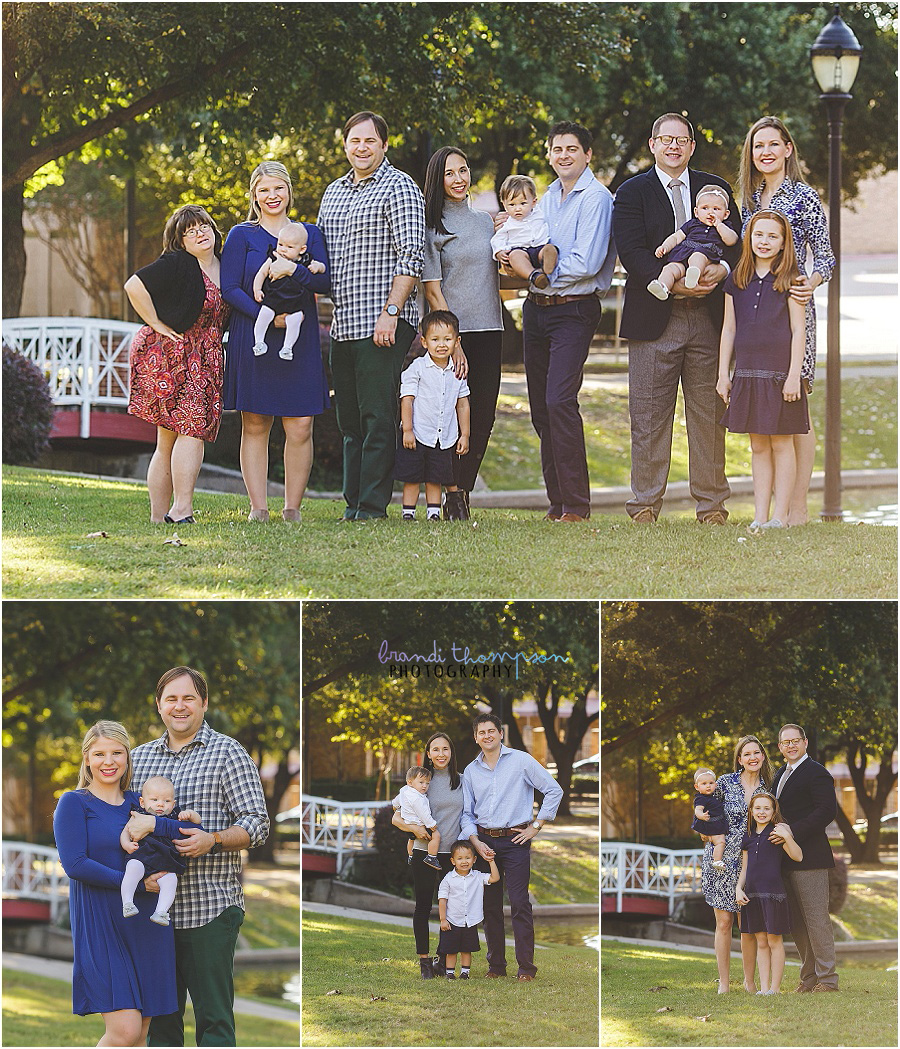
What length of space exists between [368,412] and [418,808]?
2267 millimetres

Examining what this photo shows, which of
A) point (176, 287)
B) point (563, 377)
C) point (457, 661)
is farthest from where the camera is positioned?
point (563, 377)

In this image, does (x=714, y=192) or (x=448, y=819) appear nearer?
(x=448, y=819)

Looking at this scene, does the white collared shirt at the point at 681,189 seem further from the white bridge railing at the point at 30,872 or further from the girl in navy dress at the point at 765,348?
the white bridge railing at the point at 30,872

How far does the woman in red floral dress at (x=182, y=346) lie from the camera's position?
770cm

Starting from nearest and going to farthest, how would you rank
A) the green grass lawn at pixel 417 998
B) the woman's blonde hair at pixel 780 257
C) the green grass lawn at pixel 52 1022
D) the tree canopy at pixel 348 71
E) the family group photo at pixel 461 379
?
1. the green grass lawn at pixel 417 998
2. the family group photo at pixel 461 379
3. the woman's blonde hair at pixel 780 257
4. the green grass lawn at pixel 52 1022
5. the tree canopy at pixel 348 71

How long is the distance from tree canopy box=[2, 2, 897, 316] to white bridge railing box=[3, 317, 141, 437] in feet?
2.48

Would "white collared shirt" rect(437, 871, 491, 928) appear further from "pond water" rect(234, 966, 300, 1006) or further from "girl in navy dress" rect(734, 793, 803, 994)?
"pond water" rect(234, 966, 300, 1006)

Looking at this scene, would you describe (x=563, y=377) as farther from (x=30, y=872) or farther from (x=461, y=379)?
(x=30, y=872)

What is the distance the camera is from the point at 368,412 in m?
8.01

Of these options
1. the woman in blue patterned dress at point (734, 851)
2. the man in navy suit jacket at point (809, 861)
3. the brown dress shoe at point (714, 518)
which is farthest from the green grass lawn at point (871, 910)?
the brown dress shoe at point (714, 518)

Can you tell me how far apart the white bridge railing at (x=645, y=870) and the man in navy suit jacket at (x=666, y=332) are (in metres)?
1.95

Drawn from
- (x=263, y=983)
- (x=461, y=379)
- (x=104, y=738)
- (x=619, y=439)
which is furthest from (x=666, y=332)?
(x=619, y=439)

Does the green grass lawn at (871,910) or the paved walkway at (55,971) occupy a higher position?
the green grass lawn at (871,910)

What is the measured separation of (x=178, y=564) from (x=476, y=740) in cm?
174
